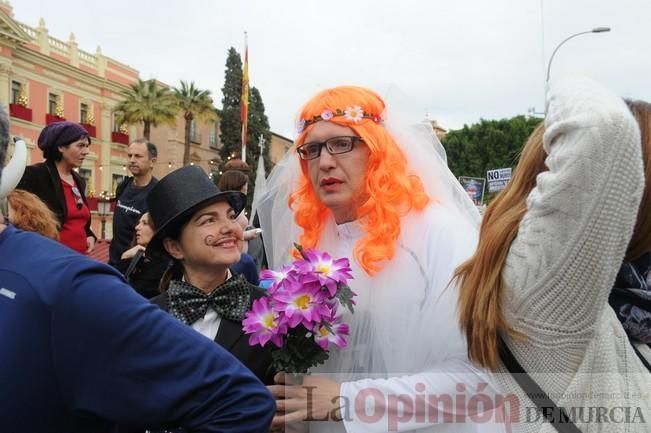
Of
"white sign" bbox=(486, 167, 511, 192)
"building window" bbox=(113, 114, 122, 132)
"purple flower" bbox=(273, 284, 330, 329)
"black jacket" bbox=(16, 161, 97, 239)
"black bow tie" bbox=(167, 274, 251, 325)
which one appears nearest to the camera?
"purple flower" bbox=(273, 284, 330, 329)

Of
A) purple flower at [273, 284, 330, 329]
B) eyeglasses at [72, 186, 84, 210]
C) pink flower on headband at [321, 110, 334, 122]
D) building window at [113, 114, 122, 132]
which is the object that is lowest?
purple flower at [273, 284, 330, 329]

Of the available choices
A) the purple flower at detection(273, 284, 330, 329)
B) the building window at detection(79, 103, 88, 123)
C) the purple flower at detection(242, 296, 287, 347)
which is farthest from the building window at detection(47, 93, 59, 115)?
the purple flower at detection(273, 284, 330, 329)

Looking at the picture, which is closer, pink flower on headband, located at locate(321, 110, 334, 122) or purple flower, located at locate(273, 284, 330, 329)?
purple flower, located at locate(273, 284, 330, 329)

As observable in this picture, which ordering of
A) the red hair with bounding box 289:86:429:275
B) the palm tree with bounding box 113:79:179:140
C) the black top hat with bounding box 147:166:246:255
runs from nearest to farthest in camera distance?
the red hair with bounding box 289:86:429:275
the black top hat with bounding box 147:166:246:255
the palm tree with bounding box 113:79:179:140

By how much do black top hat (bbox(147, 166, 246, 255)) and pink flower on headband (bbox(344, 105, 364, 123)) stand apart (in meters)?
0.77

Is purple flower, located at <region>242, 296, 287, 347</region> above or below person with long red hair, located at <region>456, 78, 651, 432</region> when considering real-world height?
below

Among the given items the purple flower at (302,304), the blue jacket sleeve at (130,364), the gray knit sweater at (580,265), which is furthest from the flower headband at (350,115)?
the blue jacket sleeve at (130,364)

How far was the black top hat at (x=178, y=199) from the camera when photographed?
2617 millimetres

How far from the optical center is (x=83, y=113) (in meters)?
35.8

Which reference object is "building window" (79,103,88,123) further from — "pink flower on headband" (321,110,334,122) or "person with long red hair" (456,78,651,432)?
"person with long red hair" (456,78,651,432)

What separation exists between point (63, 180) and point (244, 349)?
3333mm

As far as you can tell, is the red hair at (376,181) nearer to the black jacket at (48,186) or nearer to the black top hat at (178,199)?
the black top hat at (178,199)

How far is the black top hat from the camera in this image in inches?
103

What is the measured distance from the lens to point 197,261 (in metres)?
2.64
